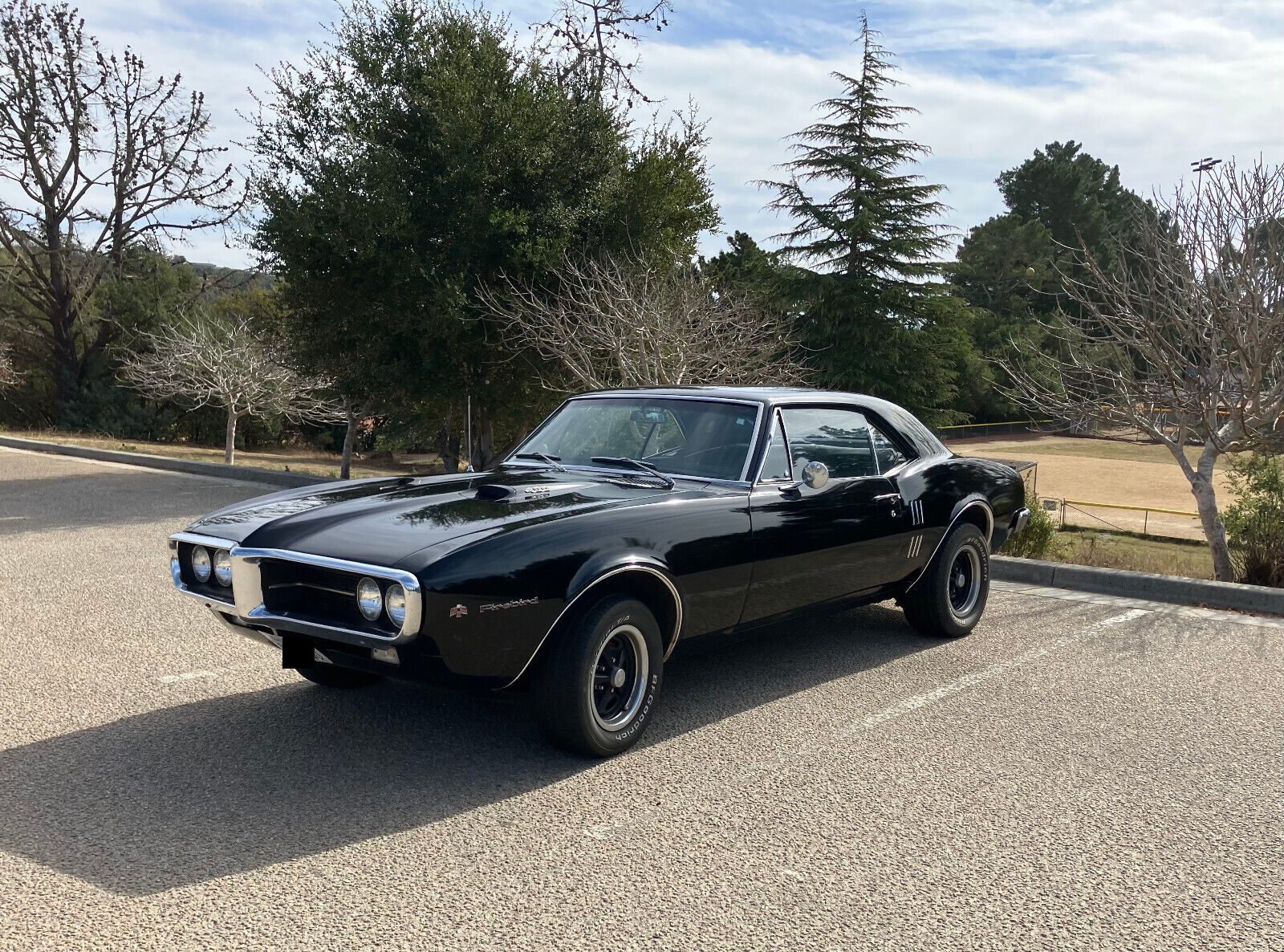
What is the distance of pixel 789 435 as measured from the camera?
5363mm

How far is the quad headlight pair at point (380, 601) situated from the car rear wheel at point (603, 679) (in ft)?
2.00

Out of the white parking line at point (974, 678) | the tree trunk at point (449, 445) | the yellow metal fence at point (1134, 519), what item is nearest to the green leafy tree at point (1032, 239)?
the yellow metal fence at point (1134, 519)

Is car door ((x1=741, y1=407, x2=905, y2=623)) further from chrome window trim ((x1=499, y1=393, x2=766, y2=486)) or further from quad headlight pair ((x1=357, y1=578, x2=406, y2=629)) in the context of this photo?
quad headlight pair ((x1=357, y1=578, x2=406, y2=629))

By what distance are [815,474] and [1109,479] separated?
153ft

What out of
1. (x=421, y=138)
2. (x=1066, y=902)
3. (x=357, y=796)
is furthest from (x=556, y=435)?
(x=421, y=138)

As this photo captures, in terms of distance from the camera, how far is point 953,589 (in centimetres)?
647

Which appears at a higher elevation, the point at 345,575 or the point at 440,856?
the point at 345,575

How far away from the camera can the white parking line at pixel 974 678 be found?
4.84 metres

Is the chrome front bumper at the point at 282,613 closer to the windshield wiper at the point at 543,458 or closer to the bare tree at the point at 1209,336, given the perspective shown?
the windshield wiper at the point at 543,458

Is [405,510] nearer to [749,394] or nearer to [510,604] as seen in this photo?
[510,604]

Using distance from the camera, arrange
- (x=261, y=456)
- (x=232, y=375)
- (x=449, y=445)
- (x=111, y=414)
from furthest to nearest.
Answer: (x=111, y=414)
(x=261, y=456)
(x=232, y=375)
(x=449, y=445)

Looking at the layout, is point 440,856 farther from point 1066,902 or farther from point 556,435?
point 556,435

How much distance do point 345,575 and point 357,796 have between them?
795 millimetres

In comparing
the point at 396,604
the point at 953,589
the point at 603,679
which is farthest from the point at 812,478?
the point at 396,604
